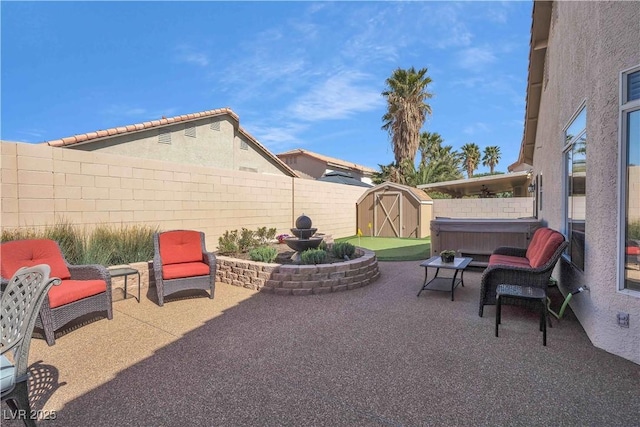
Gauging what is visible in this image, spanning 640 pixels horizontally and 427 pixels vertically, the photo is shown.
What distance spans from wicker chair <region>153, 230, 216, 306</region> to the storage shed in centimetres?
977

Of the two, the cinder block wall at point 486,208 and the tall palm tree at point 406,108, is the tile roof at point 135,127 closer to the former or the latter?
the cinder block wall at point 486,208

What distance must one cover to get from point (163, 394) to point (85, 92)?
12972 millimetres

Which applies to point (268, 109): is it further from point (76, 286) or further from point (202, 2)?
point (76, 286)

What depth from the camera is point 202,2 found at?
25.7 feet

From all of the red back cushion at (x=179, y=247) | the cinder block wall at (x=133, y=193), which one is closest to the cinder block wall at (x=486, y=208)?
the cinder block wall at (x=133, y=193)

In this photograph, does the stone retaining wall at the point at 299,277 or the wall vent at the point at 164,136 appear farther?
the wall vent at the point at 164,136

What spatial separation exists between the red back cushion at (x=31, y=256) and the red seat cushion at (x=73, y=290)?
0.25 m

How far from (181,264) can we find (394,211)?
430 inches

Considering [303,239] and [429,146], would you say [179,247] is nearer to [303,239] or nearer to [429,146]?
[303,239]

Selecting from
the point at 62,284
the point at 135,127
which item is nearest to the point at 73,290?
the point at 62,284

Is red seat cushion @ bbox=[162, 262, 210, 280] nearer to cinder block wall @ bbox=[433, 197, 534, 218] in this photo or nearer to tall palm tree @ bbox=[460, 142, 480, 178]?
cinder block wall @ bbox=[433, 197, 534, 218]

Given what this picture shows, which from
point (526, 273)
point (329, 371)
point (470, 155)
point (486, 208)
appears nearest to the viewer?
point (329, 371)

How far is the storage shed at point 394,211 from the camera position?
14.3m

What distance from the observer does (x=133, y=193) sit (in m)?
6.68
